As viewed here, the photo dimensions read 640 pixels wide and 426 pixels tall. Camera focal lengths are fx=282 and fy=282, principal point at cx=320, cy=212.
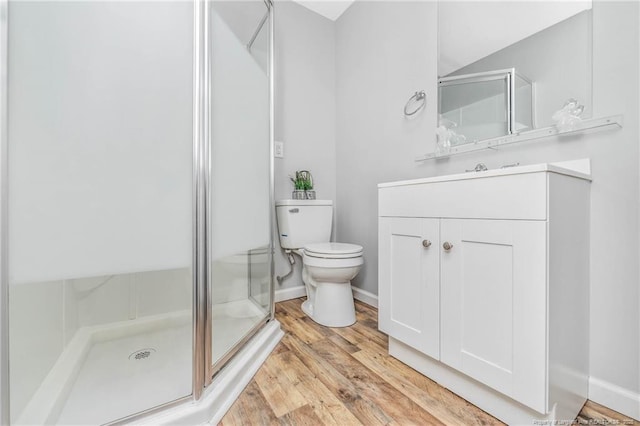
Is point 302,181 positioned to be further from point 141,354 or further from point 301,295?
point 141,354

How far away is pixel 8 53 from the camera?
2.02ft

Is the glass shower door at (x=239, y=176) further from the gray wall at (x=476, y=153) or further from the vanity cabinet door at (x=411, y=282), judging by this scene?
the gray wall at (x=476, y=153)

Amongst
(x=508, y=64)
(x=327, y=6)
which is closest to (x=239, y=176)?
(x=508, y=64)

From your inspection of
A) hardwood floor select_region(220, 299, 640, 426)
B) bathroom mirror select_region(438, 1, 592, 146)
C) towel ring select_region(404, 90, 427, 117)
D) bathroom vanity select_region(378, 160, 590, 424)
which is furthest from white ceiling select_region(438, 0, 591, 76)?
hardwood floor select_region(220, 299, 640, 426)

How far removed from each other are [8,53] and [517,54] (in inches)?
64.7

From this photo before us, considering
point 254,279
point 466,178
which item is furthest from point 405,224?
point 254,279

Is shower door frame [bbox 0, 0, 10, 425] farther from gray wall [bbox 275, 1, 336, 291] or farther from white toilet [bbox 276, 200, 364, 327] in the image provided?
gray wall [bbox 275, 1, 336, 291]

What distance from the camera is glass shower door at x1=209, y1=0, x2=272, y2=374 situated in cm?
101

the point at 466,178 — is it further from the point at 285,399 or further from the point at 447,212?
the point at 285,399

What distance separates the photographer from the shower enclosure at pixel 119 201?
0.65 m

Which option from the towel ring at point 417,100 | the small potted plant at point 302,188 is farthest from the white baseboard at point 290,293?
the towel ring at point 417,100

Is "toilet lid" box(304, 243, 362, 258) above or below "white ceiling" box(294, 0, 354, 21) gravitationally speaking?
below

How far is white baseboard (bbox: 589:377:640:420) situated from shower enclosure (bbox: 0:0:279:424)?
1222mm

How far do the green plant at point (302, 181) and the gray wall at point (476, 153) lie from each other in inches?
11.2
